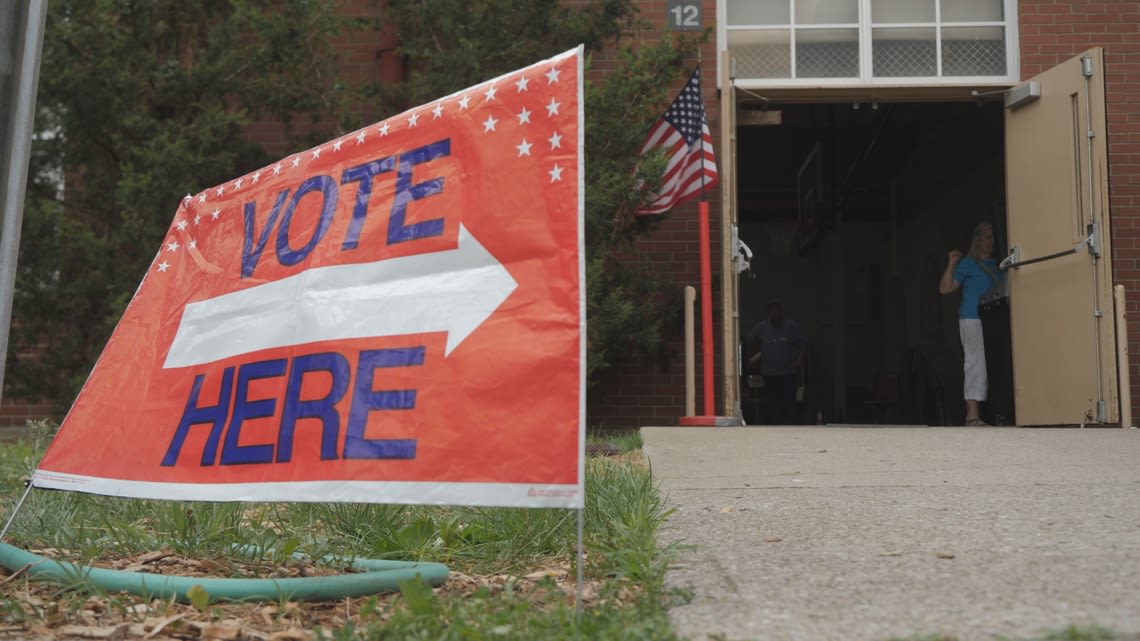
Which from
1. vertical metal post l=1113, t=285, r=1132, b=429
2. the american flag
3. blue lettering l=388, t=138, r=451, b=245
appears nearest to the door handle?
vertical metal post l=1113, t=285, r=1132, b=429

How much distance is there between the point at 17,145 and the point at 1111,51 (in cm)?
995

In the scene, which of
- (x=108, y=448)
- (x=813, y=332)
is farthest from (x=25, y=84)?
(x=813, y=332)

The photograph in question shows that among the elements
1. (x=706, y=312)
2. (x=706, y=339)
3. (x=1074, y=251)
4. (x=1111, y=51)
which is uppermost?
(x=1111, y=51)

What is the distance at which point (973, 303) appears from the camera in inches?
386

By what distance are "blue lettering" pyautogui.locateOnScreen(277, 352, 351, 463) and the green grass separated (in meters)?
0.47

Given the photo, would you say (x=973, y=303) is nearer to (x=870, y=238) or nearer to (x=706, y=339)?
(x=706, y=339)

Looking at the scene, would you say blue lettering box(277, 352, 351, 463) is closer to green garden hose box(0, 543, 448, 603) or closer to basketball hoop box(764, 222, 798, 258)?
green garden hose box(0, 543, 448, 603)

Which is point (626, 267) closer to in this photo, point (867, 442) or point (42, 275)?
point (867, 442)

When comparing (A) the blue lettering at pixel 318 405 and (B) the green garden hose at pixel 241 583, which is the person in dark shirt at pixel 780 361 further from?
(A) the blue lettering at pixel 318 405

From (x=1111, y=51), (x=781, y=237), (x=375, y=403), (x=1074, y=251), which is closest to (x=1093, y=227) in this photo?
(x=1074, y=251)

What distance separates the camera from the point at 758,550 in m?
3.12

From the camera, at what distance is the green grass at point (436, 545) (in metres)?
2.61

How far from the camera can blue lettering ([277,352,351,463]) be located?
292 centimetres

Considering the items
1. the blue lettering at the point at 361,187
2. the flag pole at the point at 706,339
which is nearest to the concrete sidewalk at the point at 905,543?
the blue lettering at the point at 361,187
